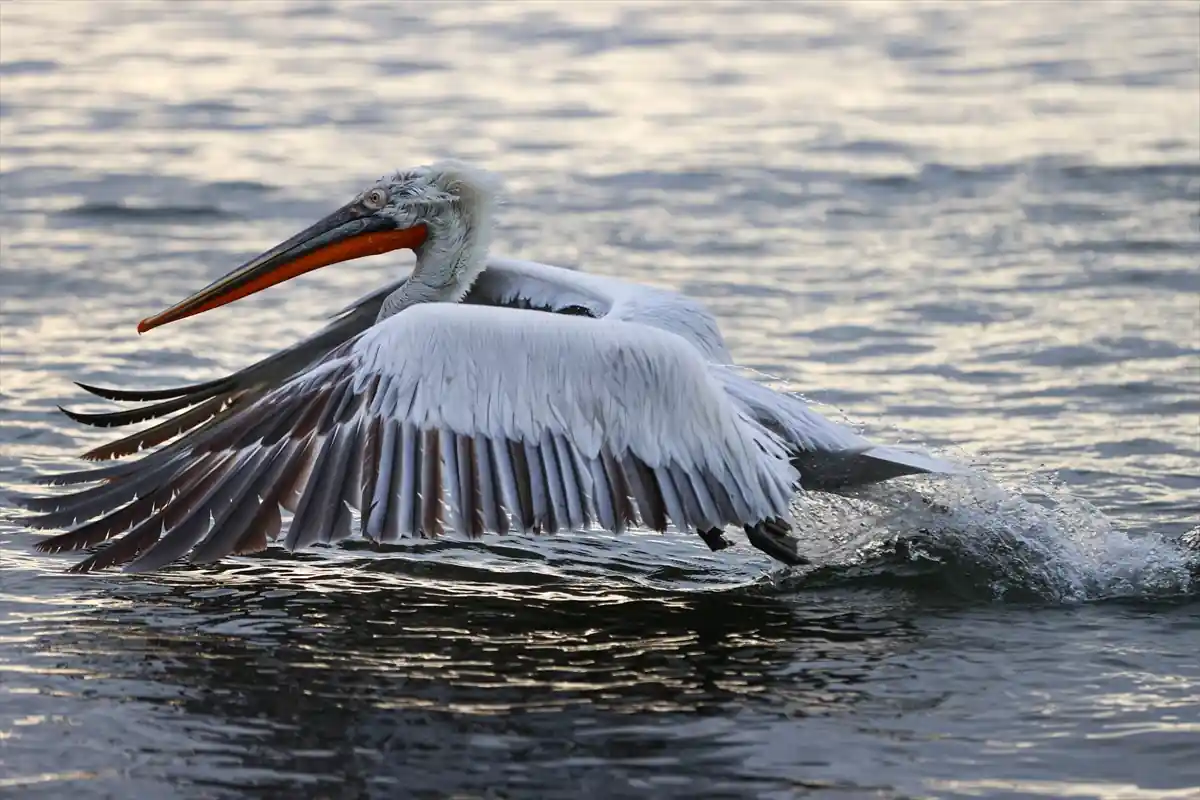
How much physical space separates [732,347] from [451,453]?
3.57 m

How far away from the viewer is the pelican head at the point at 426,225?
A: 6.45 meters

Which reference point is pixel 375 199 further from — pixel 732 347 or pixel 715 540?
→ pixel 732 347

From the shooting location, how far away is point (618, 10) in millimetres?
17031

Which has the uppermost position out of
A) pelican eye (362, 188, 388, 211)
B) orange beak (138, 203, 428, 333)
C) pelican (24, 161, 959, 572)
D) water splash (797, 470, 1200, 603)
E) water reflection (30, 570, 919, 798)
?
pelican eye (362, 188, 388, 211)

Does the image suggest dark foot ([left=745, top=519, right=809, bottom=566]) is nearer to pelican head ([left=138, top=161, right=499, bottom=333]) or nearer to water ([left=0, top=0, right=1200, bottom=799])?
water ([left=0, top=0, right=1200, bottom=799])

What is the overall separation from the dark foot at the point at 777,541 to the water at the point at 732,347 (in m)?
0.07

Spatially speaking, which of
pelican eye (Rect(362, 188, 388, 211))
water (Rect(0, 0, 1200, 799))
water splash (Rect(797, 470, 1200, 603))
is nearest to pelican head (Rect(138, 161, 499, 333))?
pelican eye (Rect(362, 188, 388, 211))

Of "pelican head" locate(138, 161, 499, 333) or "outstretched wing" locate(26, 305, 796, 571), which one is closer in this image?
"outstretched wing" locate(26, 305, 796, 571)

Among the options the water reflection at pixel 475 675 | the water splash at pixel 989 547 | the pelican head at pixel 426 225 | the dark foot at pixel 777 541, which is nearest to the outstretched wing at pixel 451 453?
the water reflection at pixel 475 675

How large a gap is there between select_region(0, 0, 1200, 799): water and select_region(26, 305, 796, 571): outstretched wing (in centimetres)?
40

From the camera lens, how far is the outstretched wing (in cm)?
518

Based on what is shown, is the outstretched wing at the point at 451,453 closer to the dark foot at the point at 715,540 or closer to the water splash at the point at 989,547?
the dark foot at the point at 715,540

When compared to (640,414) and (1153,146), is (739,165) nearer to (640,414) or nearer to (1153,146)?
(1153,146)

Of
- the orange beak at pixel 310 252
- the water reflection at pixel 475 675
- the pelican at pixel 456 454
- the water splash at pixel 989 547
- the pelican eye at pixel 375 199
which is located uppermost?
the pelican eye at pixel 375 199
